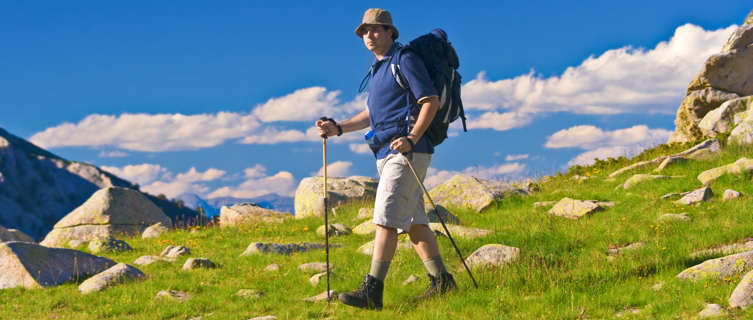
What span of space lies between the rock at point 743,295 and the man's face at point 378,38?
4.05 m

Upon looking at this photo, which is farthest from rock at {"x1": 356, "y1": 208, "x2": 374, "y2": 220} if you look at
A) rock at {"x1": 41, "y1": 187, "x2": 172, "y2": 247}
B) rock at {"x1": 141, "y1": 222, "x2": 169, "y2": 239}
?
rock at {"x1": 41, "y1": 187, "x2": 172, "y2": 247}

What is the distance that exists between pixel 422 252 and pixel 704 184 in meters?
9.05

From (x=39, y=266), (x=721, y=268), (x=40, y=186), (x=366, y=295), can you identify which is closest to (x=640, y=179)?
(x=721, y=268)

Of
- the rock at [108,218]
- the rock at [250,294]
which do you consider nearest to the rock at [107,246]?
the rock at [108,218]

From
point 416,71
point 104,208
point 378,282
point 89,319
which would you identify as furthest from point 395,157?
point 104,208

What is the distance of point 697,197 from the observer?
11133 millimetres

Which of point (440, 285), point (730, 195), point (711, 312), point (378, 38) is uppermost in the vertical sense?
point (378, 38)

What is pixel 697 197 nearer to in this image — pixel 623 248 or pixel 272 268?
pixel 623 248

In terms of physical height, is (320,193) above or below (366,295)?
above

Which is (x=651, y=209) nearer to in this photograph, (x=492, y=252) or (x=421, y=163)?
(x=492, y=252)

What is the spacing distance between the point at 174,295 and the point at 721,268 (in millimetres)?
7104

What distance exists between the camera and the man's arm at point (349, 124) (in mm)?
6738

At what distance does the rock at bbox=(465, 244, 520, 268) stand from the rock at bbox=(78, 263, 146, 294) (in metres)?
5.75

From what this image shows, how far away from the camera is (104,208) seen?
69.0 ft
